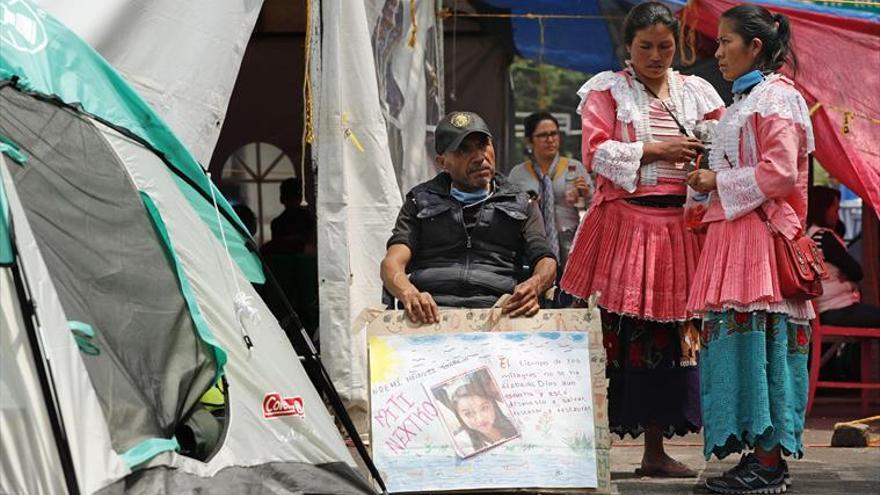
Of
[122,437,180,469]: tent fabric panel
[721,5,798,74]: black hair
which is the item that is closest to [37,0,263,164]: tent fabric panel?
[122,437,180,469]: tent fabric panel

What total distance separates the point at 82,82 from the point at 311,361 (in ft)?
4.70

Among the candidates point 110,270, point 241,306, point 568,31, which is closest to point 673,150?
point 241,306

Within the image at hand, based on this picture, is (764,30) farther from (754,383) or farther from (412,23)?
(412,23)

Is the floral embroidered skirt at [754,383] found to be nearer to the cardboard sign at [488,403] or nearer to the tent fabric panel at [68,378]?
the cardboard sign at [488,403]

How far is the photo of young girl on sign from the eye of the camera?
5488 mm

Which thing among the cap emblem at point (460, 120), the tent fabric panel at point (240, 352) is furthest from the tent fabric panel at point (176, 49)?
the cap emblem at point (460, 120)

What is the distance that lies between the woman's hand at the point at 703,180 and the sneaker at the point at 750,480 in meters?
1.07

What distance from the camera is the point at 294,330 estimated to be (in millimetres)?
6094

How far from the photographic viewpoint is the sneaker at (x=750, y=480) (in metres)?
6.15

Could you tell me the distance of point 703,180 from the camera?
6152 millimetres

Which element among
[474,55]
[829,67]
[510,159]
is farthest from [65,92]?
[510,159]

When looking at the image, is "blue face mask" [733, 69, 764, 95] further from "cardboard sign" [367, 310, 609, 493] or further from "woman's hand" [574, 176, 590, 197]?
"woman's hand" [574, 176, 590, 197]

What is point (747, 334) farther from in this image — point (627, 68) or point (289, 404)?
point (289, 404)

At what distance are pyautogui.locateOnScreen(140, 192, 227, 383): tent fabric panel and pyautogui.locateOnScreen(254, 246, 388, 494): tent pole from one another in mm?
652
